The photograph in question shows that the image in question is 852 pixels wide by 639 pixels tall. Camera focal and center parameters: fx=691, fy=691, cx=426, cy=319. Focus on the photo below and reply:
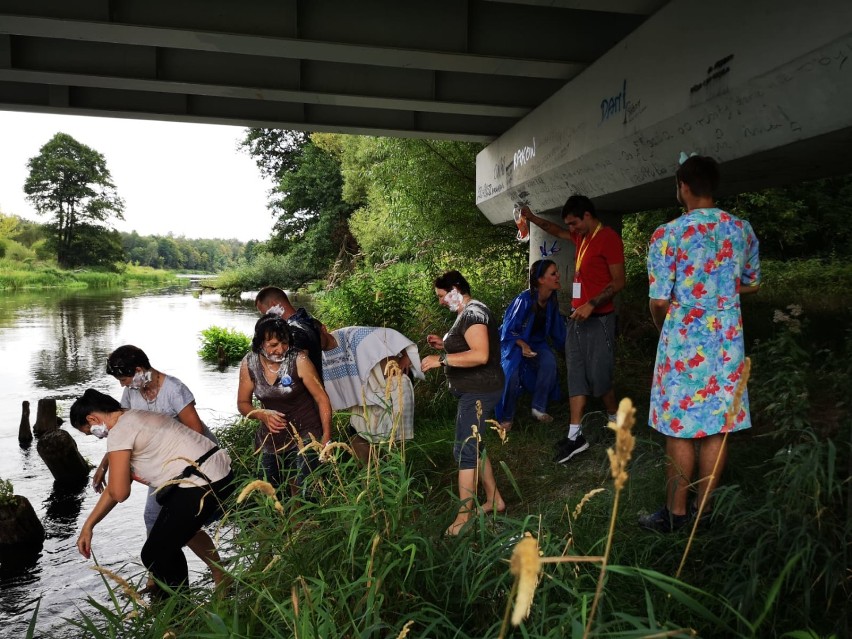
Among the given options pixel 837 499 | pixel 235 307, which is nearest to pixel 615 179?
pixel 837 499

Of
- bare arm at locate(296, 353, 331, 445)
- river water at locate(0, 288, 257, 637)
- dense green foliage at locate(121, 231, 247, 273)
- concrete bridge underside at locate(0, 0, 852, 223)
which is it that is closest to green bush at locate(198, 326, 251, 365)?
river water at locate(0, 288, 257, 637)

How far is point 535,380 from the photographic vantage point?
295 inches

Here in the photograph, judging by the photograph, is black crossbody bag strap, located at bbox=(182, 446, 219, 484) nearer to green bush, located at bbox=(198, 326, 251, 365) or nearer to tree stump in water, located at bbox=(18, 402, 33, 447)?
tree stump in water, located at bbox=(18, 402, 33, 447)

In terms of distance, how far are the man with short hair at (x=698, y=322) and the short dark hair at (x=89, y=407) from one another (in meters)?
3.33

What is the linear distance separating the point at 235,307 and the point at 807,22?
3775cm

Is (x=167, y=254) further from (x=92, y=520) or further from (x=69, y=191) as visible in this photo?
(x=92, y=520)

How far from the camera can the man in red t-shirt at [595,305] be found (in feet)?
19.8

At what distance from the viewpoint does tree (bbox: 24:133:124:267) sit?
252 ft

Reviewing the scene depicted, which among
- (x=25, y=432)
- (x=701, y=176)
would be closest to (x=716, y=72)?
(x=701, y=176)

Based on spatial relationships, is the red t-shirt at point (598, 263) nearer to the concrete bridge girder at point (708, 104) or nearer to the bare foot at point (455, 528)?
the concrete bridge girder at point (708, 104)

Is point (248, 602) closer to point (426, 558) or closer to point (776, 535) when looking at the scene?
point (426, 558)

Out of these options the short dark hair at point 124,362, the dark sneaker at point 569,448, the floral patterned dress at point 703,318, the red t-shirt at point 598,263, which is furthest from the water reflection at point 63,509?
the floral patterned dress at point 703,318

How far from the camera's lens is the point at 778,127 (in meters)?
5.18

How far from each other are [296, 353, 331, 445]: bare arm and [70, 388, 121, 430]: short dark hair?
1.21 m
